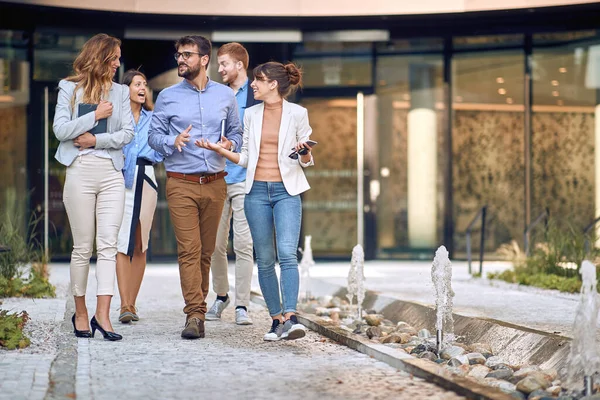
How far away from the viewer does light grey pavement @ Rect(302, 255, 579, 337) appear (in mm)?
8406

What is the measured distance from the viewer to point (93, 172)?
23.5ft

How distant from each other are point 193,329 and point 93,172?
4.00 feet

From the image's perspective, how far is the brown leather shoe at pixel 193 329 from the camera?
23.6 ft

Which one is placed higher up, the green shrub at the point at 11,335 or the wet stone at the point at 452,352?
the green shrub at the point at 11,335

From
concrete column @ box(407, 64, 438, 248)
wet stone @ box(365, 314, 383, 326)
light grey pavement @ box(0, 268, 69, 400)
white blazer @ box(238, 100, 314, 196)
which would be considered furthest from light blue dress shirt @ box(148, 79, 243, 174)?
concrete column @ box(407, 64, 438, 248)

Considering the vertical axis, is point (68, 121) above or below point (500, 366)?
above

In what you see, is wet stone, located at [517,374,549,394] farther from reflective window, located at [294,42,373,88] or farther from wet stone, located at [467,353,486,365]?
reflective window, located at [294,42,373,88]

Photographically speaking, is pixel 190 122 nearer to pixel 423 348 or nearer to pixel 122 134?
pixel 122 134

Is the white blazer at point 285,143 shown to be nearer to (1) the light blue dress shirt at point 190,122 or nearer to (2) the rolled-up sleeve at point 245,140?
(2) the rolled-up sleeve at point 245,140

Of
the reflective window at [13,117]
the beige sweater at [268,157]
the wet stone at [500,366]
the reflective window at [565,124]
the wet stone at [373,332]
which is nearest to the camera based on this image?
the wet stone at [500,366]

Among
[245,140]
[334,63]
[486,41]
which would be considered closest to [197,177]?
[245,140]

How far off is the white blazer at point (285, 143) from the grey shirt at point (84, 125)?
78cm

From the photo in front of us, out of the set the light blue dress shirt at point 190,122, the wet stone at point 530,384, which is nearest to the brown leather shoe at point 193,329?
the light blue dress shirt at point 190,122

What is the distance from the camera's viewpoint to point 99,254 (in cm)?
718
